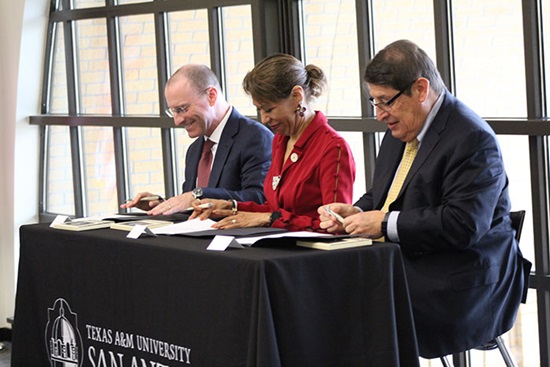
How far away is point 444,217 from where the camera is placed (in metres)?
3.30

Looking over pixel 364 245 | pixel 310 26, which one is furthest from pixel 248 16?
pixel 364 245

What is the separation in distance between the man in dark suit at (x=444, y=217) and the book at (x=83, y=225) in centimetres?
88

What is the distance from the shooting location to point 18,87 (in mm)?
6789

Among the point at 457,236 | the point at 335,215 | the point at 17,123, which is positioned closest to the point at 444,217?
the point at 457,236

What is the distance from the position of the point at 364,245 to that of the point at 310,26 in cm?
210

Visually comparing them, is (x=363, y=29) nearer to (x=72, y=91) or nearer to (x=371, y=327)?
(x=371, y=327)

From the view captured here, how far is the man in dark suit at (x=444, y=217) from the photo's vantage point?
10.9 ft

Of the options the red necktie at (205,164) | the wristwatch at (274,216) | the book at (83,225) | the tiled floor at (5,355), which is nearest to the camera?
the wristwatch at (274,216)

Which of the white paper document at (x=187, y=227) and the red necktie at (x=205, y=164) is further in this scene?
the red necktie at (x=205, y=164)

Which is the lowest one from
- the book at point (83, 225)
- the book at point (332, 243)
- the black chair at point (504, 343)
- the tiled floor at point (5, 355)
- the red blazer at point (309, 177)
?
the tiled floor at point (5, 355)

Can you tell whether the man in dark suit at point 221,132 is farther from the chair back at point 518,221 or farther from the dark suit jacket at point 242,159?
the chair back at point 518,221

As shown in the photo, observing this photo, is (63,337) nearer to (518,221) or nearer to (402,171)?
(402,171)

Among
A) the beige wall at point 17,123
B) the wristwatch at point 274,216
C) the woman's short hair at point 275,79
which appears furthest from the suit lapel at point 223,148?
the beige wall at point 17,123

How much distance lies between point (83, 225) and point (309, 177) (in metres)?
0.87
